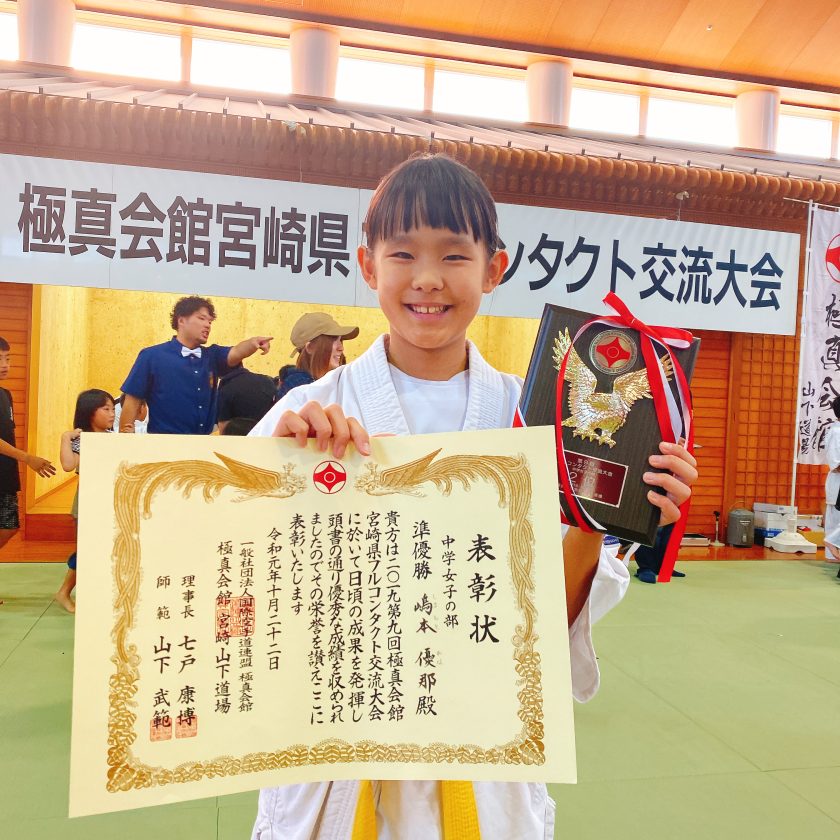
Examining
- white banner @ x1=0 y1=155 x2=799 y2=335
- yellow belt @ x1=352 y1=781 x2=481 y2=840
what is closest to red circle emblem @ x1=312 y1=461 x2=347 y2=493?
yellow belt @ x1=352 y1=781 x2=481 y2=840

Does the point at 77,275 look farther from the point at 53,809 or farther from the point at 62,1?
the point at 62,1

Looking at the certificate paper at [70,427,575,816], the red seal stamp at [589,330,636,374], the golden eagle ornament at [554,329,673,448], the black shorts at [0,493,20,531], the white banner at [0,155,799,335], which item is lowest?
the black shorts at [0,493,20,531]

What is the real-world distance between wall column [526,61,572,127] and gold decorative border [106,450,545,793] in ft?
27.1

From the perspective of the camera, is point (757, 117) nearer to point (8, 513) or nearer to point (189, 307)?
point (189, 307)

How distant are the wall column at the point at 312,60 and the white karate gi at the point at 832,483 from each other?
590 centimetres

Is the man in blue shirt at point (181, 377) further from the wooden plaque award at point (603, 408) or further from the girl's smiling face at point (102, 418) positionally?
the wooden plaque award at point (603, 408)

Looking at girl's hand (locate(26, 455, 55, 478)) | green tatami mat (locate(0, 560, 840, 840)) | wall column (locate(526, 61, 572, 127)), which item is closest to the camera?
green tatami mat (locate(0, 560, 840, 840))

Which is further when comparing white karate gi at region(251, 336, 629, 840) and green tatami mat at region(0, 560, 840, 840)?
green tatami mat at region(0, 560, 840, 840)

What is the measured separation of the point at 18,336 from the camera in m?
5.98

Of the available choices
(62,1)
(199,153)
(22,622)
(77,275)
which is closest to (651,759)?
(22,622)

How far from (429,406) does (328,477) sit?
0.98 feet

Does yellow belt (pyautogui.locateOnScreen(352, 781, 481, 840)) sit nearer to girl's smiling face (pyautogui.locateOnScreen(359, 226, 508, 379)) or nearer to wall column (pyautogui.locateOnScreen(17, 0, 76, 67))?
girl's smiling face (pyautogui.locateOnScreen(359, 226, 508, 379))

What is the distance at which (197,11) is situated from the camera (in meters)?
7.66

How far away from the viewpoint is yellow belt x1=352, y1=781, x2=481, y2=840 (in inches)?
41.0
